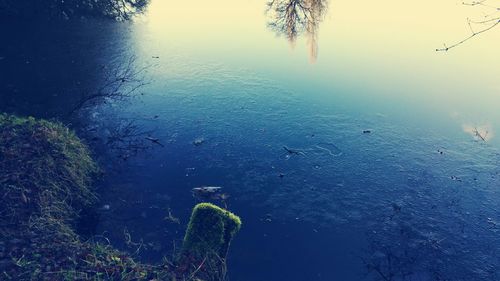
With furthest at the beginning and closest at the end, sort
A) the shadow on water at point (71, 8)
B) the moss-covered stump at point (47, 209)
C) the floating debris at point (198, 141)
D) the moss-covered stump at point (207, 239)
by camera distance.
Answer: the shadow on water at point (71, 8), the floating debris at point (198, 141), the moss-covered stump at point (207, 239), the moss-covered stump at point (47, 209)

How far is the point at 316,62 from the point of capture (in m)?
16.9

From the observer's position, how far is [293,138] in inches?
436

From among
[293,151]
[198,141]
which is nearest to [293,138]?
[293,151]

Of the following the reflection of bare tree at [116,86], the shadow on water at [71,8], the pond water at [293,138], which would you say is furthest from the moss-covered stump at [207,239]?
the shadow on water at [71,8]

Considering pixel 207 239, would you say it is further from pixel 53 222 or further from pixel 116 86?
pixel 116 86

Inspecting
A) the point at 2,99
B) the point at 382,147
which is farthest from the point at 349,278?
the point at 2,99

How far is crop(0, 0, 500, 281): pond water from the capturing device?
7.60 metres

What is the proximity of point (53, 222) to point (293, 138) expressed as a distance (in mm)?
6880

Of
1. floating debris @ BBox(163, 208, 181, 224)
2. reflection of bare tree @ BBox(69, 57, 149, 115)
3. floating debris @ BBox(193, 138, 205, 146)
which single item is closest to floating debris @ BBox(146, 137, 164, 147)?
floating debris @ BBox(193, 138, 205, 146)

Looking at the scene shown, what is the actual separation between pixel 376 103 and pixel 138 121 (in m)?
8.62

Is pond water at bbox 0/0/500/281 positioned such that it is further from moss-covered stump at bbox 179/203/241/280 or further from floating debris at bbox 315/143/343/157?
moss-covered stump at bbox 179/203/241/280

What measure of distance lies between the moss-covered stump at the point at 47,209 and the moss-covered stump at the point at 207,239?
1.74 ft

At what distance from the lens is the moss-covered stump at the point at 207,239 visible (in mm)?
6129

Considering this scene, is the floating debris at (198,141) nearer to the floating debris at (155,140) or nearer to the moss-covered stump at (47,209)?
the floating debris at (155,140)
